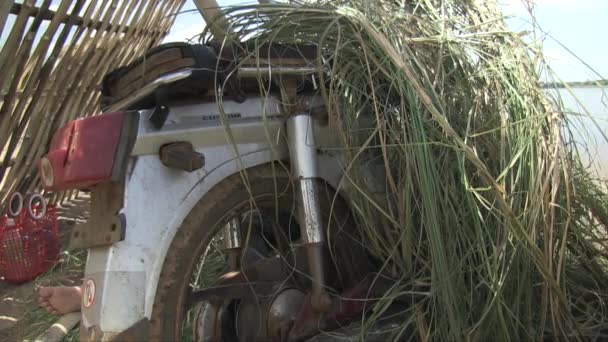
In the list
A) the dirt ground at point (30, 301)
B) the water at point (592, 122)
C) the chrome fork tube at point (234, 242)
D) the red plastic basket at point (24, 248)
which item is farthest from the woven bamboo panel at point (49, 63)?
the water at point (592, 122)

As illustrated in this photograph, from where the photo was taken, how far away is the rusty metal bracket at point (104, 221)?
4.29 ft

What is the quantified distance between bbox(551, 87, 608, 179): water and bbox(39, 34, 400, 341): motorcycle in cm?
61

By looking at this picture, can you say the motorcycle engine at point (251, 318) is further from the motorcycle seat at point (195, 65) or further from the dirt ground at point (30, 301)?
the dirt ground at point (30, 301)

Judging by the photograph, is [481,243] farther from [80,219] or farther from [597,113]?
[80,219]

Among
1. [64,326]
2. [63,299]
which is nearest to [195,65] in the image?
[63,299]

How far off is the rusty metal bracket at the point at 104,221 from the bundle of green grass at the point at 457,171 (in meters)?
0.47

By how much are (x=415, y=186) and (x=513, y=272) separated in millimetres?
284

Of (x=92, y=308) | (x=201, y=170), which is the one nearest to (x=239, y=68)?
(x=201, y=170)

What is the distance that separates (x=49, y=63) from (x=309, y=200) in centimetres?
271

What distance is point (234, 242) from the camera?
1.76 m

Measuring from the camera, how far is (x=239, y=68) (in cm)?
150

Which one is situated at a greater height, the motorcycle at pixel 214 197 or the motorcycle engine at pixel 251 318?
the motorcycle at pixel 214 197

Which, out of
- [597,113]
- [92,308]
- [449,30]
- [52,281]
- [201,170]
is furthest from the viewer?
[52,281]

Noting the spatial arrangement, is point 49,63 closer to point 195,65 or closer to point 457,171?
point 195,65
